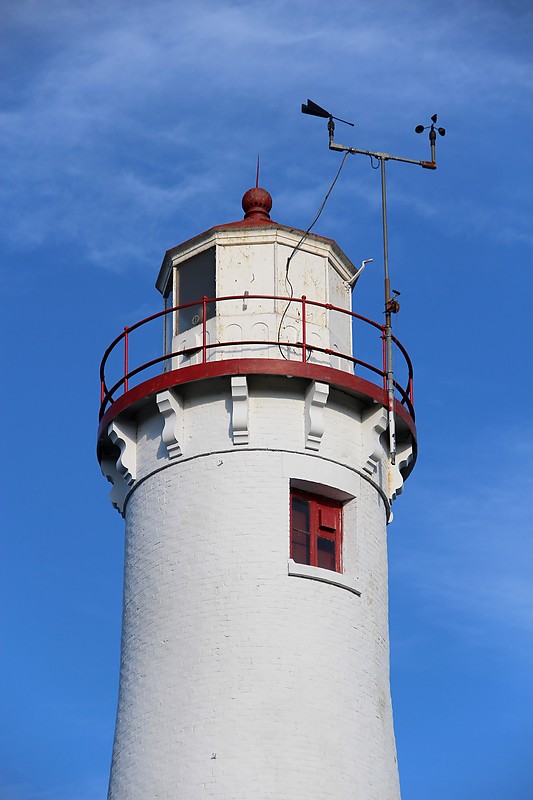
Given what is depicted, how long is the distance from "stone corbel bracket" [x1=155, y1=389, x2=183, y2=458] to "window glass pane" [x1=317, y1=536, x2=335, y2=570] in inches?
105

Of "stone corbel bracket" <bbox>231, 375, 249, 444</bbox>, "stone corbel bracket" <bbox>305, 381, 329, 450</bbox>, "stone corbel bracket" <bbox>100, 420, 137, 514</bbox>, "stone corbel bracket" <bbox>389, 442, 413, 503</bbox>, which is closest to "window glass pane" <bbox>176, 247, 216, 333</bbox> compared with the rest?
"stone corbel bracket" <bbox>231, 375, 249, 444</bbox>

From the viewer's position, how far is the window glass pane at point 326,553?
85.4ft

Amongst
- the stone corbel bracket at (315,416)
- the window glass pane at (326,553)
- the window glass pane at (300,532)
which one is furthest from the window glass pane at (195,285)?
the window glass pane at (326,553)

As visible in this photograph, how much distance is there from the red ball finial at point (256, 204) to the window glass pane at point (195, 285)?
1133mm

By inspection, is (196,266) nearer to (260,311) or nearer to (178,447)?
(260,311)

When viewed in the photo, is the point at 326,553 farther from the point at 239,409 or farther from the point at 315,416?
the point at 239,409

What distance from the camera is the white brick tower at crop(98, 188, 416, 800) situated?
2419 centimetres

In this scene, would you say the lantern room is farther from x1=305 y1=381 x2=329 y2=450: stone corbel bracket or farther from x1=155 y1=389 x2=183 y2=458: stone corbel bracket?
x1=155 y1=389 x2=183 y2=458: stone corbel bracket

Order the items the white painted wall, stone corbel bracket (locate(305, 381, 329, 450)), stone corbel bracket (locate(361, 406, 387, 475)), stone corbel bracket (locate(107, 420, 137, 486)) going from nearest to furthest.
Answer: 1. the white painted wall
2. stone corbel bracket (locate(305, 381, 329, 450))
3. stone corbel bracket (locate(361, 406, 387, 475))
4. stone corbel bracket (locate(107, 420, 137, 486))

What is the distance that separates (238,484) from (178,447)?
1.30m

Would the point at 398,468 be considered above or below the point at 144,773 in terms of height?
above

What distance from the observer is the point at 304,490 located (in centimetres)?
2633

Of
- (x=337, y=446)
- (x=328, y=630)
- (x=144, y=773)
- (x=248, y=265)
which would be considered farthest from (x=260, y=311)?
(x=144, y=773)

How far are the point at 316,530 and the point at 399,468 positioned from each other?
2721mm
